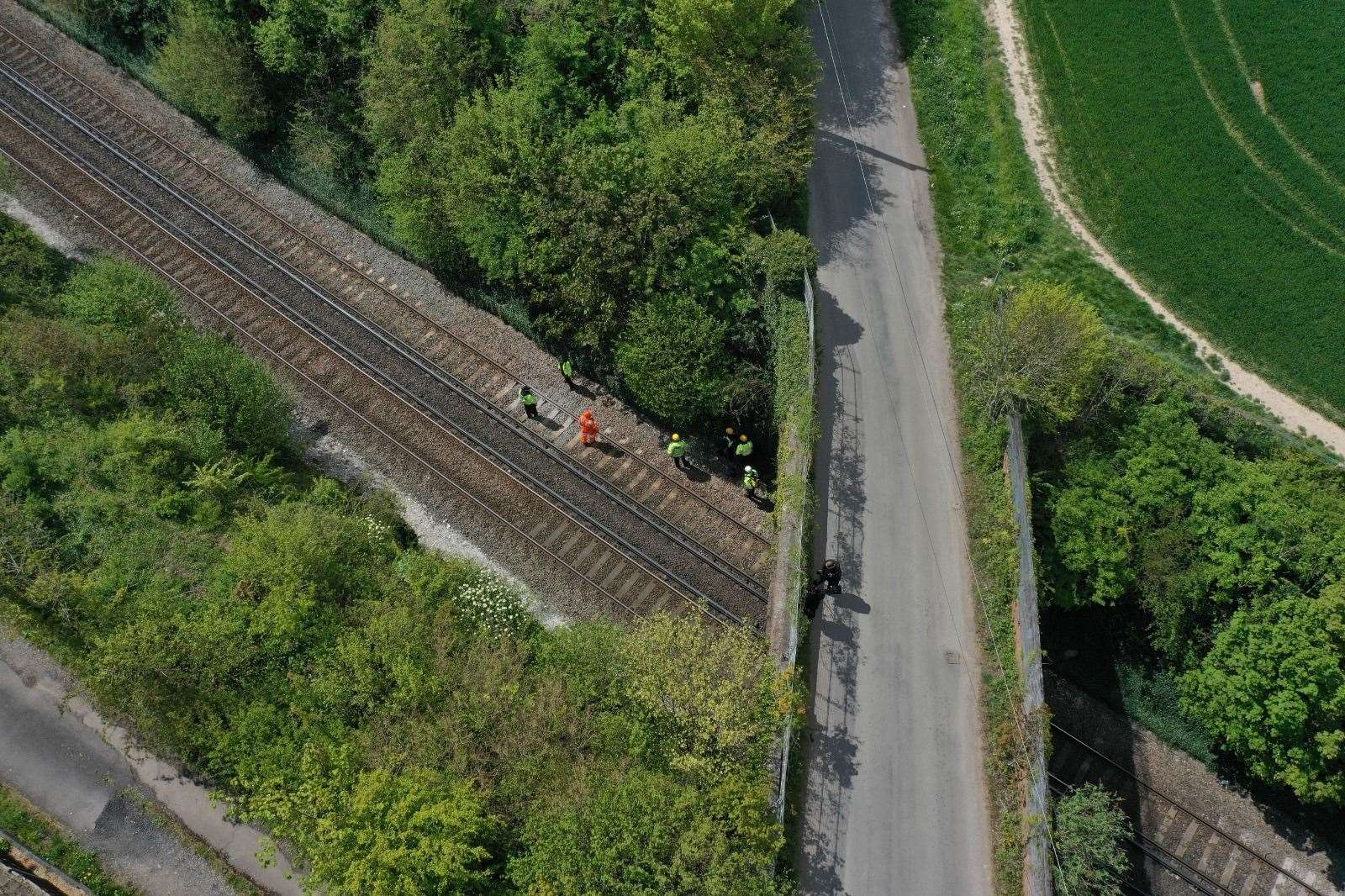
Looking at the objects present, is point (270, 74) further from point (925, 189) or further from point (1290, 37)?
point (1290, 37)

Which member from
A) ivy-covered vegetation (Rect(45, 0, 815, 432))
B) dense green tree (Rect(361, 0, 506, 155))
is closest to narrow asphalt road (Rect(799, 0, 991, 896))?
ivy-covered vegetation (Rect(45, 0, 815, 432))

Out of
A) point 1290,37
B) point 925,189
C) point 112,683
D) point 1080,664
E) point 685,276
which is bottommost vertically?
point 112,683

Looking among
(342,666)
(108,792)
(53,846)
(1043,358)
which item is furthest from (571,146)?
(53,846)

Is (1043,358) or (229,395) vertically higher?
(1043,358)

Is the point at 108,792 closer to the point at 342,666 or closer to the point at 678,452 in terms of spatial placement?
the point at 342,666

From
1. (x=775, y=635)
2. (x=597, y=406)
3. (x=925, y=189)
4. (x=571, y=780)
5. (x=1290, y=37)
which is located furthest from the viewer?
(x=1290, y=37)

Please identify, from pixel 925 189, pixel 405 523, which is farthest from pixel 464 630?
pixel 925 189
